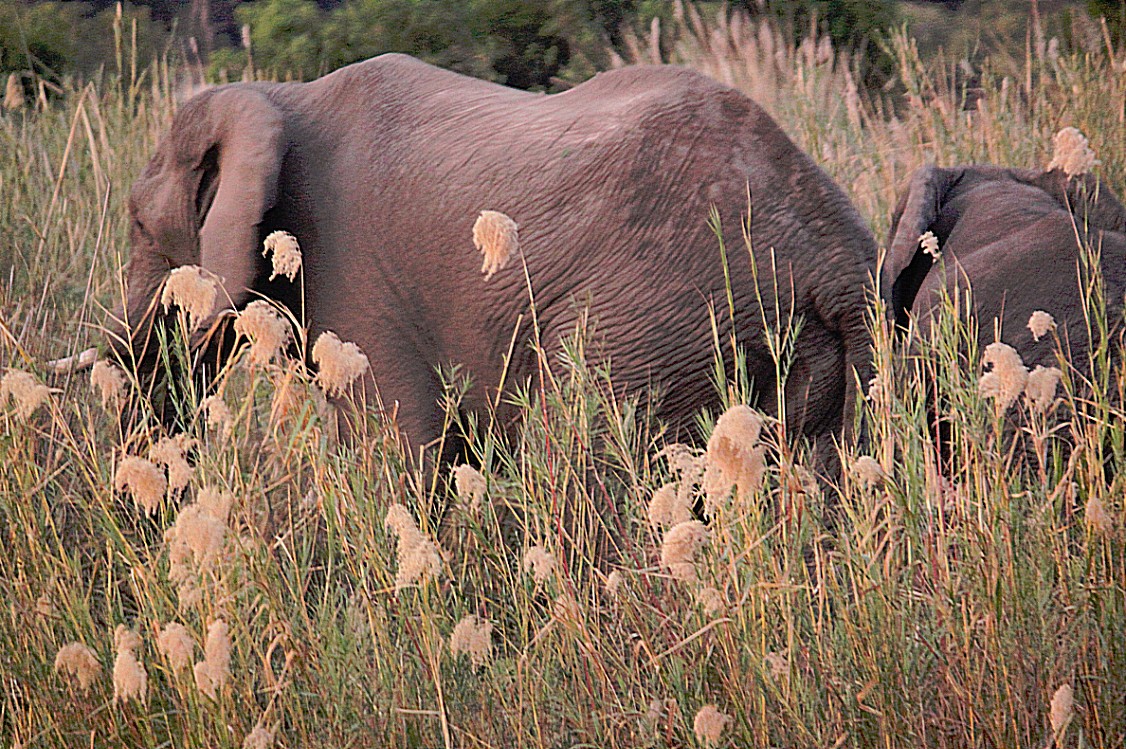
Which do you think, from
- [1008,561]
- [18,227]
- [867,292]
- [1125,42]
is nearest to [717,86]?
[867,292]

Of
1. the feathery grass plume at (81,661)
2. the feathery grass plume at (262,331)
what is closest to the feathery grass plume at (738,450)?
the feathery grass plume at (262,331)

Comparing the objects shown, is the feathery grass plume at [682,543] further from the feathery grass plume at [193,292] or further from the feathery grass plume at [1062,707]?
the feathery grass plume at [193,292]

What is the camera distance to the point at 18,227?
5.80 metres

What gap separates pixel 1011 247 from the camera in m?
4.54

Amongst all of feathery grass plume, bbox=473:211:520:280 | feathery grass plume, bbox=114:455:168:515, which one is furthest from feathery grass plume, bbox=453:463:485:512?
feathery grass plume, bbox=114:455:168:515

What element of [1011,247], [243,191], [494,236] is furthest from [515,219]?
[1011,247]

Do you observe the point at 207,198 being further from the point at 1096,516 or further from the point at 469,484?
the point at 1096,516

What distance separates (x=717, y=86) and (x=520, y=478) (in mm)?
1396

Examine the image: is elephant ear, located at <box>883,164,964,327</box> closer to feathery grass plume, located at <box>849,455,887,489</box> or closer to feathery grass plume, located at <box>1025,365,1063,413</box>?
feathery grass plume, located at <box>1025,365,1063,413</box>

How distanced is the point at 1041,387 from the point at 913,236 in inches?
94.6

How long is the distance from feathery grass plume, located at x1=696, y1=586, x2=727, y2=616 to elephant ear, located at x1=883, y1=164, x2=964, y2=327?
265 cm

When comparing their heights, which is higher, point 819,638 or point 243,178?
point 243,178

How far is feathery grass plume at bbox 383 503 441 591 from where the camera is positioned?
2.06 meters

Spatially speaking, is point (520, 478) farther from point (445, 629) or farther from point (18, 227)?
point (18, 227)
